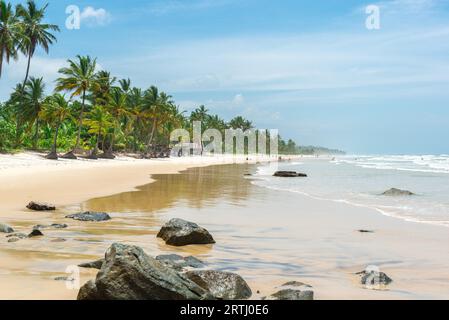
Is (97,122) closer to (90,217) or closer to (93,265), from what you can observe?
(90,217)

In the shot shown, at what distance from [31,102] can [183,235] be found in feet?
165

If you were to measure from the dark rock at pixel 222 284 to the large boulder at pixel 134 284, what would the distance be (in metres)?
0.34

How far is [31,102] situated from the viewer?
53750 millimetres

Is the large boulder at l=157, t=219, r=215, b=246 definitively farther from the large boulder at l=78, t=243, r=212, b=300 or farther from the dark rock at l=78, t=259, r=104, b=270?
the large boulder at l=78, t=243, r=212, b=300

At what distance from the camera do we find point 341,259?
839cm

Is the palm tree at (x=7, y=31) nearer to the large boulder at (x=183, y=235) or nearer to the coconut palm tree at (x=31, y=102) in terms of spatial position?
the coconut palm tree at (x=31, y=102)

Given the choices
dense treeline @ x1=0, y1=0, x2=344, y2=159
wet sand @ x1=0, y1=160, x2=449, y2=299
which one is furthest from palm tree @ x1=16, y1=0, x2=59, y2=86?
wet sand @ x1=0, y1=160, x2=449, y2=299

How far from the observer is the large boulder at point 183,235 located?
29.7 ft

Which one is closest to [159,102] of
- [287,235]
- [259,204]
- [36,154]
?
[36,154]

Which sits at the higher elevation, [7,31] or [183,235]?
[7,31]

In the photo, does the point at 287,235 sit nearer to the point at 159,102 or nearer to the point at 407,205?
the point at 407,205

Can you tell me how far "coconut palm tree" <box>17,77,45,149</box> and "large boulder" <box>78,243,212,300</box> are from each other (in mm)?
51781

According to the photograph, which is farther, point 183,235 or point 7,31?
point 7,31

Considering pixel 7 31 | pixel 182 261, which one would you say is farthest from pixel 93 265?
pixel 7 31
